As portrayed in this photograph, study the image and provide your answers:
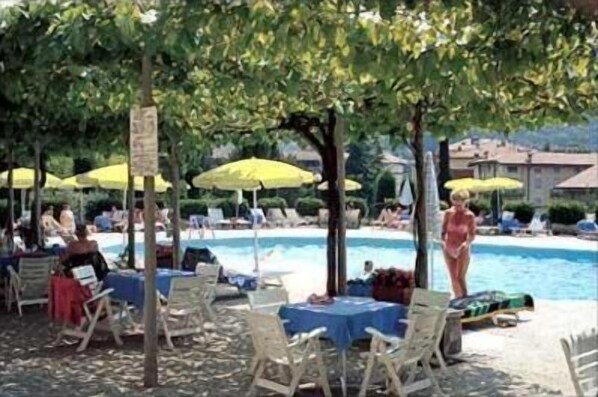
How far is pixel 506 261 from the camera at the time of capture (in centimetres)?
2280

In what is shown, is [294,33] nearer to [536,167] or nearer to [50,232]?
[50,232]

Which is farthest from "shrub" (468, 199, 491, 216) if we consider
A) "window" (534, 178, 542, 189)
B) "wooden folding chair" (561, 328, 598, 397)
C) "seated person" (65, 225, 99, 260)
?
"wooden folding chair" (561, 328, 598, 397)

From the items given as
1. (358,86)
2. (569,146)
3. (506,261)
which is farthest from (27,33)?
(569,146)

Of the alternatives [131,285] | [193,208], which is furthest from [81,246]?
[193,208]

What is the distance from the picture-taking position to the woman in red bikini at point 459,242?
456 inches

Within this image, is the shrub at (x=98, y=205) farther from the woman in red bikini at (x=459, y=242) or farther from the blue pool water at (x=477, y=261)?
the woman in red bikini at (x=459, y=242)

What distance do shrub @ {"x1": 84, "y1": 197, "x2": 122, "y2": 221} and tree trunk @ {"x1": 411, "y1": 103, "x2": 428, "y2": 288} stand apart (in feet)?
88.3

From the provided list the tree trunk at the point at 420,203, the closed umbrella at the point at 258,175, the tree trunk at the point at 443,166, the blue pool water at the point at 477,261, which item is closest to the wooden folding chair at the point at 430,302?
the tree trunk at the point at 420,203

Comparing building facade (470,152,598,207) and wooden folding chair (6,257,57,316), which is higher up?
building facade (470,152,598,207)

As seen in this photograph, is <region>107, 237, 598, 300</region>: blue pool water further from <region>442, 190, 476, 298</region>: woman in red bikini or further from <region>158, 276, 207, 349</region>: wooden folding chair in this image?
<region>158, 276, 207, 349</region>: wooden folding chair

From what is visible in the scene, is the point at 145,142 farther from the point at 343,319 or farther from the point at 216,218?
the point at 216,218

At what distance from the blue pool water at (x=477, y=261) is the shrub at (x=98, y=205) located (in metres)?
8.00

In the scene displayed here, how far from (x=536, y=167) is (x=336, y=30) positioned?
1816 inches

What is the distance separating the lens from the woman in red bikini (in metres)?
11.6
